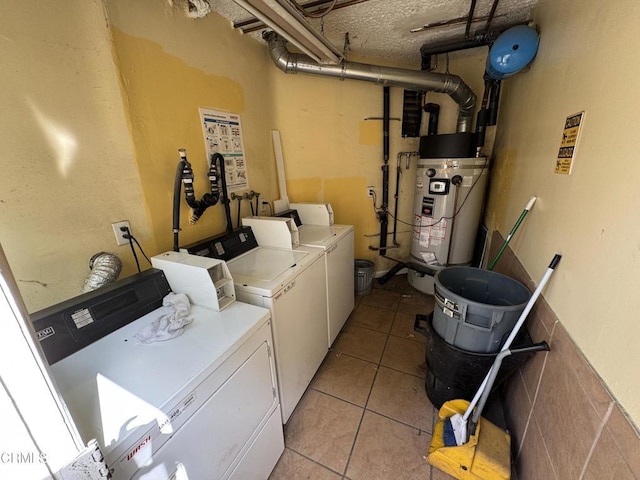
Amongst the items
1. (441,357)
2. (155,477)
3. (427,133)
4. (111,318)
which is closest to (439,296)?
(441,357)

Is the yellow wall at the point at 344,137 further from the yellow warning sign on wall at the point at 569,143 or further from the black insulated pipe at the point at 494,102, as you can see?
the yellow warning sign on wall at the point at 569,143

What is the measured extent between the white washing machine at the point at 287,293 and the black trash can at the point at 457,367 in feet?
2.13

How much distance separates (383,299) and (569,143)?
195 centimetres

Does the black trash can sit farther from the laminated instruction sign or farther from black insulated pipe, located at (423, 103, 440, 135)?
black insulated pipe, located at (423, 103, 440, 135)

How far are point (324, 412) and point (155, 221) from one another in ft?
4.86

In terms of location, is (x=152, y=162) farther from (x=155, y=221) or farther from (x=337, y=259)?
(x=337, y=259)

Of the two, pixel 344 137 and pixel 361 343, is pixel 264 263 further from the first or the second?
pixel 344 137

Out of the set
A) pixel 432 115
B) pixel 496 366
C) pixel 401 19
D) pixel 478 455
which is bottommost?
pixel 478 455

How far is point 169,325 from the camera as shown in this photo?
1.03m

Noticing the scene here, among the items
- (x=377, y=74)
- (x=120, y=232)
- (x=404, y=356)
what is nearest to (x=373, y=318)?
(x=404, y=356)

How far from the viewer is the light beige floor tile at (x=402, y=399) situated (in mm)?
1521

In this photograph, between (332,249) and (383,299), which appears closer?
(332,249)

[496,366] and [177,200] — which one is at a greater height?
[177,200]

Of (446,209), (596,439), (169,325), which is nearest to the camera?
(596,439)
